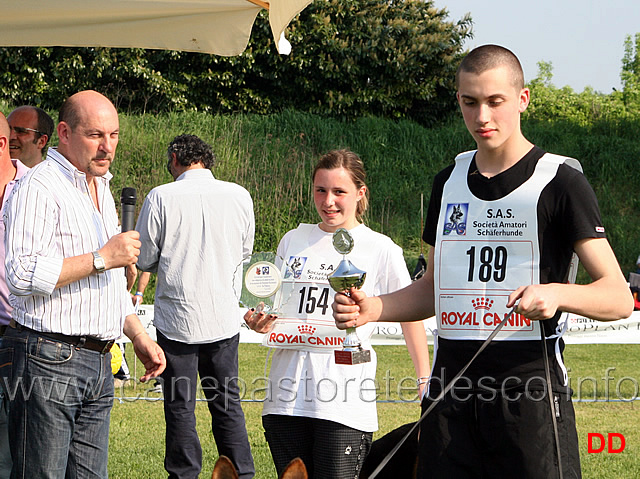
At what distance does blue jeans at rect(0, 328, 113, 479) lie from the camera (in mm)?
3381

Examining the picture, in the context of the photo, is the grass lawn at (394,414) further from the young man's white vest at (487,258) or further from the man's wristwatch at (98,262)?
the young man's white vest at (487,258)

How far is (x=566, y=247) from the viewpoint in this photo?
2703 millimetres

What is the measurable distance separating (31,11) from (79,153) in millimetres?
1668

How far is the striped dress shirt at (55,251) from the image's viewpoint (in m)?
3.29

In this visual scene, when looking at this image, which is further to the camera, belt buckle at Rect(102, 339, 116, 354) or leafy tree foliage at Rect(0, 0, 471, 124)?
leafy tree foliage at Rect(0, 0, 471, 124)

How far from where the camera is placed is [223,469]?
10.2 feet

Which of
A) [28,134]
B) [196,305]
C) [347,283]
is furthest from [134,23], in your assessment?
[347,283]

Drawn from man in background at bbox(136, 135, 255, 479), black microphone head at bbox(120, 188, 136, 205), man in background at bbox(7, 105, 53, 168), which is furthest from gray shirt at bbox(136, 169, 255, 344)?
black microphone head at bbox(120, 188, 136, 205)

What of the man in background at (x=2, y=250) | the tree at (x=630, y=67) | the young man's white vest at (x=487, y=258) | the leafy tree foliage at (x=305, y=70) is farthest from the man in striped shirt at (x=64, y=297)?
the tree at (x=630, y=67)

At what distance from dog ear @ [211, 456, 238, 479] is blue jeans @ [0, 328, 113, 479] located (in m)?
0.81

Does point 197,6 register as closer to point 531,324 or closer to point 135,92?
point 531,324

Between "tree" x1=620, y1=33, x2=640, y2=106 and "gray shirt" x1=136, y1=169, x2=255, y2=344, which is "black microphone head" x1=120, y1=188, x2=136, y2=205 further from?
"tree" x1=620, y1=33, x2=640, y2=106

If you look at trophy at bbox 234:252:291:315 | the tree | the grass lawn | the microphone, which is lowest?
the grass lawn

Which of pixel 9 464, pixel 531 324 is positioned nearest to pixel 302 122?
pixel 9 464
